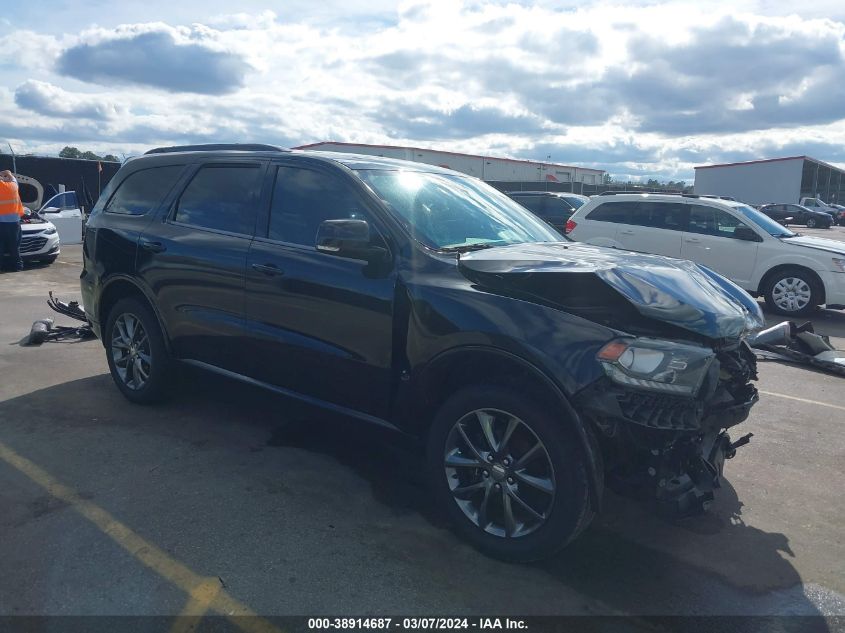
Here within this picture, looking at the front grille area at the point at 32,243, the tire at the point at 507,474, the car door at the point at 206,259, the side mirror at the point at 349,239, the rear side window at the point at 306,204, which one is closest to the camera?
the tire at the point at 507,474

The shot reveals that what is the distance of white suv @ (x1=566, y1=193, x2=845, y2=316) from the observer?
10234mm

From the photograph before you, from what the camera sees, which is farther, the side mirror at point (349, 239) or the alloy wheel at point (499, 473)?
the side mirror at point (349, 239)

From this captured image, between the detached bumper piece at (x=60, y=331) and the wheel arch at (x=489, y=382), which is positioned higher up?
A: the wheel arch at (x=489, y=382)

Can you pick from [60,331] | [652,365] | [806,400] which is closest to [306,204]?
[652,365]

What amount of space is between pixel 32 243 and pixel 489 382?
13.5m

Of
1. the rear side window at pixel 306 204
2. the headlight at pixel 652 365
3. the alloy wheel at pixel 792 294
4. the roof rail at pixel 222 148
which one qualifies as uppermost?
Result: the roof rail at pixel 222 148

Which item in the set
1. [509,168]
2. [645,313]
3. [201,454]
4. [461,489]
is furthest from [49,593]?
[509,168]

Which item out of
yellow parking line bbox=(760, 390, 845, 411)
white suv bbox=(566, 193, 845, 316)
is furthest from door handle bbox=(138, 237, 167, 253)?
white suv bbox=(566, 193, 845, 316)

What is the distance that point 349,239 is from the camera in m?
3.55

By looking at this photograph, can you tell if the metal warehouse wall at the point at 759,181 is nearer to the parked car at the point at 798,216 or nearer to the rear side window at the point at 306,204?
the parked car at the point at 798,216

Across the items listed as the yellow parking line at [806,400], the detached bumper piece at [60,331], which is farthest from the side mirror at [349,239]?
the detached bumper piece at [60,331]

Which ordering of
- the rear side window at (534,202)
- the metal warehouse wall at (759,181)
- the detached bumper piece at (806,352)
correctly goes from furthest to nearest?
the metal warehouse wall at (759,181), the rear side window at (534,202), the detached bumper piece at (806,352)

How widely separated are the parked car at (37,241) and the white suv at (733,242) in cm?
1072

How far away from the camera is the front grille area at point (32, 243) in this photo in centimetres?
1380
